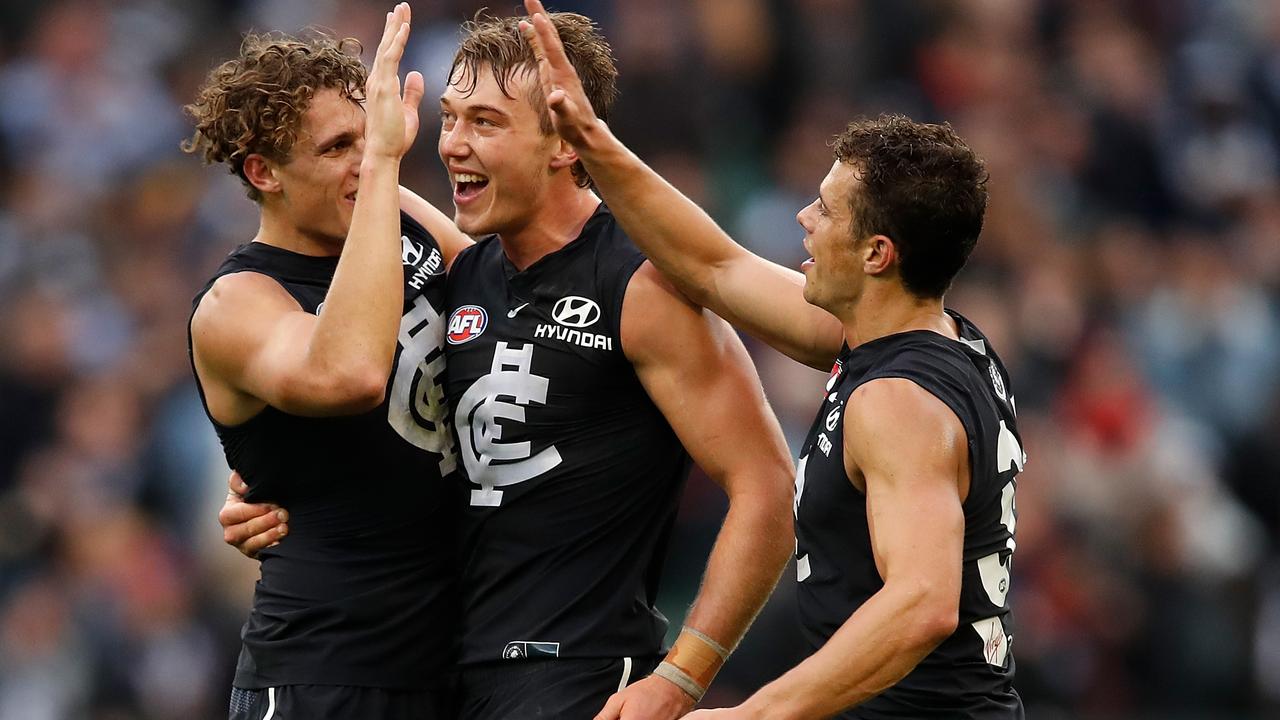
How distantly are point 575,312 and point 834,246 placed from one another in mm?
835

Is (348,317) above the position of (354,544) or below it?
above

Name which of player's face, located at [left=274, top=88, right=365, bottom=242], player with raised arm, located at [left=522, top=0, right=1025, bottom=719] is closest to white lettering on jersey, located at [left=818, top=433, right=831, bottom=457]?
player with raised arm, located at [left=522, top=0, right=1025, bottom=719]

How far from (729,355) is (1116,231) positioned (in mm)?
7638

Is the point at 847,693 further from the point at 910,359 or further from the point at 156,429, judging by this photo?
the point at 156,429

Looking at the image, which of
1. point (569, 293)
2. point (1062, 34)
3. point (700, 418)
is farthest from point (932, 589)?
point (1062, 34)

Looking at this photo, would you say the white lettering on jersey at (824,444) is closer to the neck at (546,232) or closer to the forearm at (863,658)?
the forearm at (863,658)

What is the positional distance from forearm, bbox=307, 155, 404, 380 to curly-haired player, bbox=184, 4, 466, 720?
0.27 metres

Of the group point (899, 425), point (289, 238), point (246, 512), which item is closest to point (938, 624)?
point (899, 425)

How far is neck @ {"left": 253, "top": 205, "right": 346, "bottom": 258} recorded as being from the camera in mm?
5559

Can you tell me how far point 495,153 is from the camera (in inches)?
219

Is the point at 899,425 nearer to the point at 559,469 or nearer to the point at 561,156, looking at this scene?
the point at 559,469

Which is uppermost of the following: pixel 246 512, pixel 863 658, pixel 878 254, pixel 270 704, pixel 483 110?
pixel 483 110

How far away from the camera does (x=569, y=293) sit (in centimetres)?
549

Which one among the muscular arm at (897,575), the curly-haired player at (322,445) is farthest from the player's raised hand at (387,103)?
the muscular arm at (897,575)
